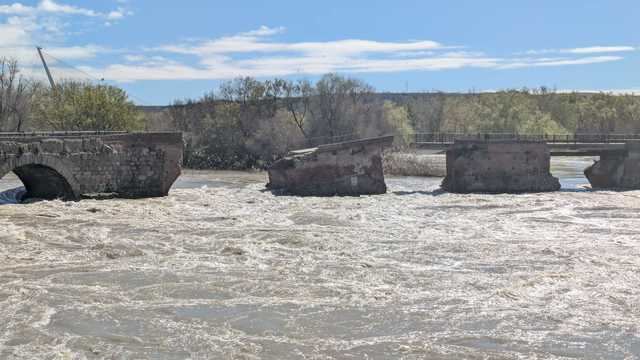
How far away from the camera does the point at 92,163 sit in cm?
2855

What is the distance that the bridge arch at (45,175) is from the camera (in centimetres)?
2628

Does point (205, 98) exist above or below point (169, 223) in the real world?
above

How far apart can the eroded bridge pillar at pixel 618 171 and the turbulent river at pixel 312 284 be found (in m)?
11.7

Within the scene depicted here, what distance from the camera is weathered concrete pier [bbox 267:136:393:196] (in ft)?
107

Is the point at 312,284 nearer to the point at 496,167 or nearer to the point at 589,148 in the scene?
the point at 496,167

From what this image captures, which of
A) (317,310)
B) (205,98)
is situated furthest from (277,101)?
(317,310)

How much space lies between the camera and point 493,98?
298 ft

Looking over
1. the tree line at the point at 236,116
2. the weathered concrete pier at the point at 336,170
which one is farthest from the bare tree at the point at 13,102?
the weathered concrete pier at the point at 336,170

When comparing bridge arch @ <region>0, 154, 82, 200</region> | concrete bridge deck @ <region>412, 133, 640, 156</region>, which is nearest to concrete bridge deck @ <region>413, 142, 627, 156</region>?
concrete bridge deck @ <region>412, 133, 640, 156</region>

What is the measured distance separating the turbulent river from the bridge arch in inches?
81.8

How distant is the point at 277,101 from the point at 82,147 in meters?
37.7

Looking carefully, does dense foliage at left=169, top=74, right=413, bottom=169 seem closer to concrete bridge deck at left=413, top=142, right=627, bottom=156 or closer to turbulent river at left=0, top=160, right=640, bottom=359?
concrete bridge deck at left=413, top=142, right=627, bottom=156

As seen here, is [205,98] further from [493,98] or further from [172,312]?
[172,312]

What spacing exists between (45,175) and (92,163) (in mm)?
2271
